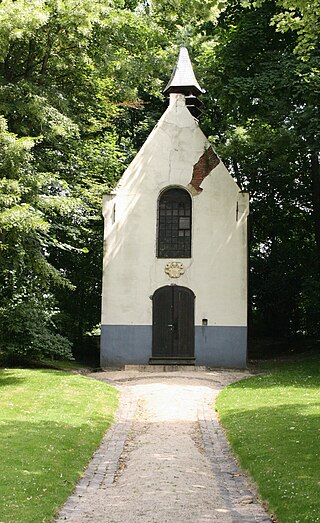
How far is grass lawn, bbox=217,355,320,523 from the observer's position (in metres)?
8.38

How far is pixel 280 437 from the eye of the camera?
466 inches

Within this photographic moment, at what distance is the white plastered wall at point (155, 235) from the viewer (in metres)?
25.4

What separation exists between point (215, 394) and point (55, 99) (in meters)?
12.1

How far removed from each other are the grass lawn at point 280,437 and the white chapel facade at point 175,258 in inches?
183

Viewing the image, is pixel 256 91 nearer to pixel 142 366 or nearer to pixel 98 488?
pixel 142 366

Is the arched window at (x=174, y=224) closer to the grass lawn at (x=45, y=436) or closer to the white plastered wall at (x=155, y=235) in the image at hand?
the white plastered wall at (x=155, y=235)

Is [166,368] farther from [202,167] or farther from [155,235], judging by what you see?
[202,167]

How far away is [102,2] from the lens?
23.0 metres

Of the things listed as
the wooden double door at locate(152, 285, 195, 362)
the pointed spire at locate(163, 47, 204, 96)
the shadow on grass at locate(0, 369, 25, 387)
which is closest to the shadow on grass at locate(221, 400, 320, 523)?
the shadow on grass at locate(0, 369, 25, 387)

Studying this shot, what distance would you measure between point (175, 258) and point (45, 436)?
48.0 feet

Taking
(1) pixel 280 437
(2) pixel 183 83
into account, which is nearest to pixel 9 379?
(1) pixel 280 437

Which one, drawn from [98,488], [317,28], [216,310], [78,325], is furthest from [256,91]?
[98,488]

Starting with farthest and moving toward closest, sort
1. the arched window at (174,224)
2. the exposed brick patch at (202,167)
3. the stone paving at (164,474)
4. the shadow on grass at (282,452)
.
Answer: the exposed brick patch at (202,167)
the arched window at (174,224)
the shadow on grass at (282,452)
the stone paving at (164,474)

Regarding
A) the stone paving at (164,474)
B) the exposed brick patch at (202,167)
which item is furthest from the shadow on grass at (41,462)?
the exposed brick patch at (202,167)
